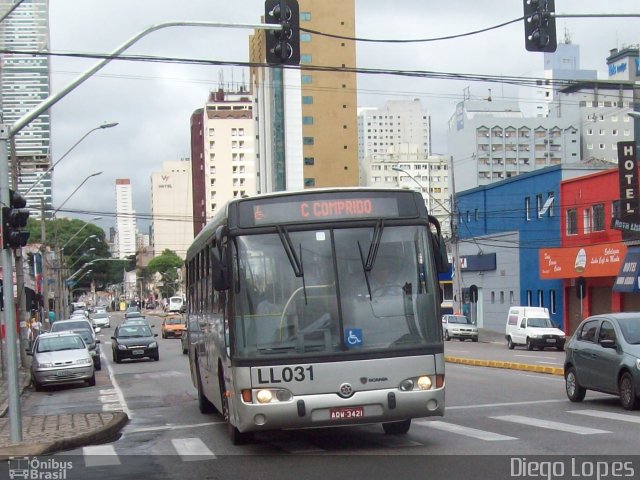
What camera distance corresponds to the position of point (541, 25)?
1598cm

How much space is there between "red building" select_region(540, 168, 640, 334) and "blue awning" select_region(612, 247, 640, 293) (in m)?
0.51

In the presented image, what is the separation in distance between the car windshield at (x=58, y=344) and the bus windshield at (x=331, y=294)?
18605 millimetres

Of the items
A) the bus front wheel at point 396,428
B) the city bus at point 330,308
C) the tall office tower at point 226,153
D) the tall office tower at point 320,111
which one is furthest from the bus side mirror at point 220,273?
the tall office tower at point 226,153

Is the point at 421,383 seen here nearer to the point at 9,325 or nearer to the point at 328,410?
the point at 328,410

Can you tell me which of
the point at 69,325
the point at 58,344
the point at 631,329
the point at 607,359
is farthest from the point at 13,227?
the point at 69,325

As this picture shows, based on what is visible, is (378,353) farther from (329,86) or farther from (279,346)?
(329,86)

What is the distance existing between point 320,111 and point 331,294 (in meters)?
112

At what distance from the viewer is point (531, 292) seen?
57469 mm

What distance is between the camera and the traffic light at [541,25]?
52.4 feet

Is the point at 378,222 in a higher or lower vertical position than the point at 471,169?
lower

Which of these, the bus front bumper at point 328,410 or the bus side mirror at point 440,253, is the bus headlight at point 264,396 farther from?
the bus side mirror at point 440,253

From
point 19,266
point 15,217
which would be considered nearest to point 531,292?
point 19,266

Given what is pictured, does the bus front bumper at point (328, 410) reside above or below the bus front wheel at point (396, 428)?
above

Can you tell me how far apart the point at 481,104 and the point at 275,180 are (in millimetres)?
36877
